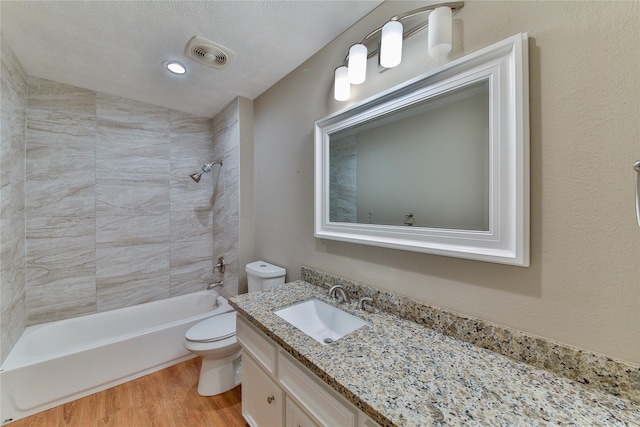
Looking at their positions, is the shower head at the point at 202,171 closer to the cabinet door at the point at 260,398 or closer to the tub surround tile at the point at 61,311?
the tub surround tile at the point at 61,311

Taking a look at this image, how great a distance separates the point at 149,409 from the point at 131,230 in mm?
1518

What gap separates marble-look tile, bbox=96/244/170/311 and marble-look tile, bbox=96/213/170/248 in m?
0.05

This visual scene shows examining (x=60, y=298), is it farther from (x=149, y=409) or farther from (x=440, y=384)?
(x=440, y=384)

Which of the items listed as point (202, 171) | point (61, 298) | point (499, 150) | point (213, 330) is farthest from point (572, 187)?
point (61, 298)

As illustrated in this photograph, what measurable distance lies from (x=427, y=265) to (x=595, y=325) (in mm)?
487

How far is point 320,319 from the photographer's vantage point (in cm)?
130

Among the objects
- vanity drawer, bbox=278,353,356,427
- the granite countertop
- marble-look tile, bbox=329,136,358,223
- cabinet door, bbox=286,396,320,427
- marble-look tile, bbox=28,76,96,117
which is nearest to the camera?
the granite countertop

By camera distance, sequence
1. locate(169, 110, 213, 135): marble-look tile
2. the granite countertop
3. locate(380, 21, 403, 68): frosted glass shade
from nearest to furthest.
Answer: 1. the granite countertop
2. locate(380, 21, 403, 68): frosted glass shade
3. locate(169, 110, 213, 135): marble-look tile

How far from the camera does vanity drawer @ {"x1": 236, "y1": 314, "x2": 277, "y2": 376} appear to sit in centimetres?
105

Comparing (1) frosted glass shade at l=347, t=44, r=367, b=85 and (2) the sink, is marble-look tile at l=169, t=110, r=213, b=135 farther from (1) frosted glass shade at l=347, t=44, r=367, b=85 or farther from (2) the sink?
(2) the sink

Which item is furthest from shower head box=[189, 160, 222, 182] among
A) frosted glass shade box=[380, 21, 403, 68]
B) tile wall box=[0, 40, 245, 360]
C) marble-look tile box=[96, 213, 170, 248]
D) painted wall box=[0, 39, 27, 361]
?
frosted glass shade box=[380, 21, 403, 68]

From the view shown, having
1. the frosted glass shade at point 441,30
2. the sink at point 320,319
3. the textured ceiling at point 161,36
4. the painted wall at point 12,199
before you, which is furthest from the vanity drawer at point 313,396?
the painted wall at point 12,199

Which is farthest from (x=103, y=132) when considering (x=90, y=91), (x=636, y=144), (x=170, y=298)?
(x=636, y=144)

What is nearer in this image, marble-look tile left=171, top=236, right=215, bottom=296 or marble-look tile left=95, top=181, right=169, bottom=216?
marble-look tile left=95, top=181, right=169, bottom=216
